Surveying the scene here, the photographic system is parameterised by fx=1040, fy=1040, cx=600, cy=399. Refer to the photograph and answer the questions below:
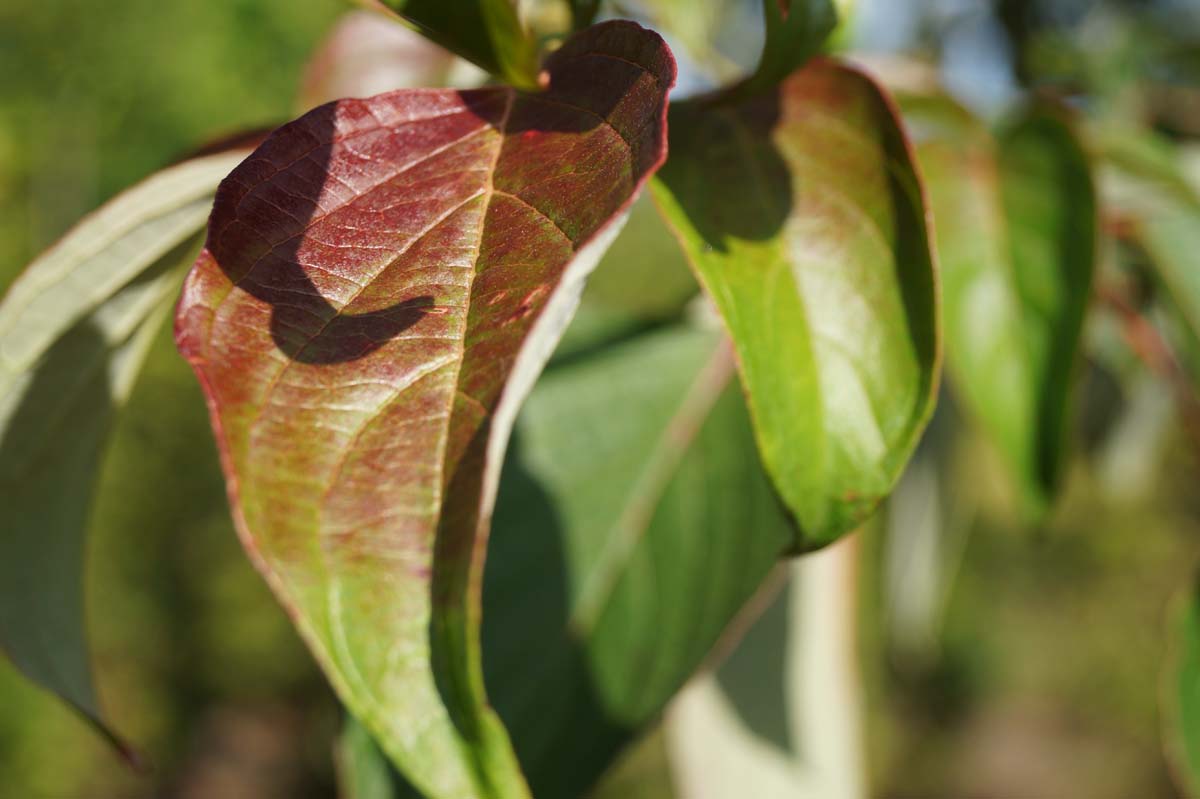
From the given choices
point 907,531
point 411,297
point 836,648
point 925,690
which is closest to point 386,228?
point 411,297

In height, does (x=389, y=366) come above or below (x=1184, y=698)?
above

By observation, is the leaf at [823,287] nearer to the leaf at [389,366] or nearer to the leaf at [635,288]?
the leaf at [389,366]

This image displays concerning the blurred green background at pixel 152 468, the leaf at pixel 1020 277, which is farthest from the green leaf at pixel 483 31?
the blurred green background at pixel 152 468

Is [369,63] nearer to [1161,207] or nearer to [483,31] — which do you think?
[483,31]

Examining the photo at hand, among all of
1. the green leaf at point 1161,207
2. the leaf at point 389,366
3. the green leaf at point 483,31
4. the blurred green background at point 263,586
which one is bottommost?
the blurred green background at point 263,586

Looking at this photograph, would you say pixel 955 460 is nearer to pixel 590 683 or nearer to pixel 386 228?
pixel 590 683

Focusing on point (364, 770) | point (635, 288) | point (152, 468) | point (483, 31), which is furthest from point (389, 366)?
point (152, 468)
